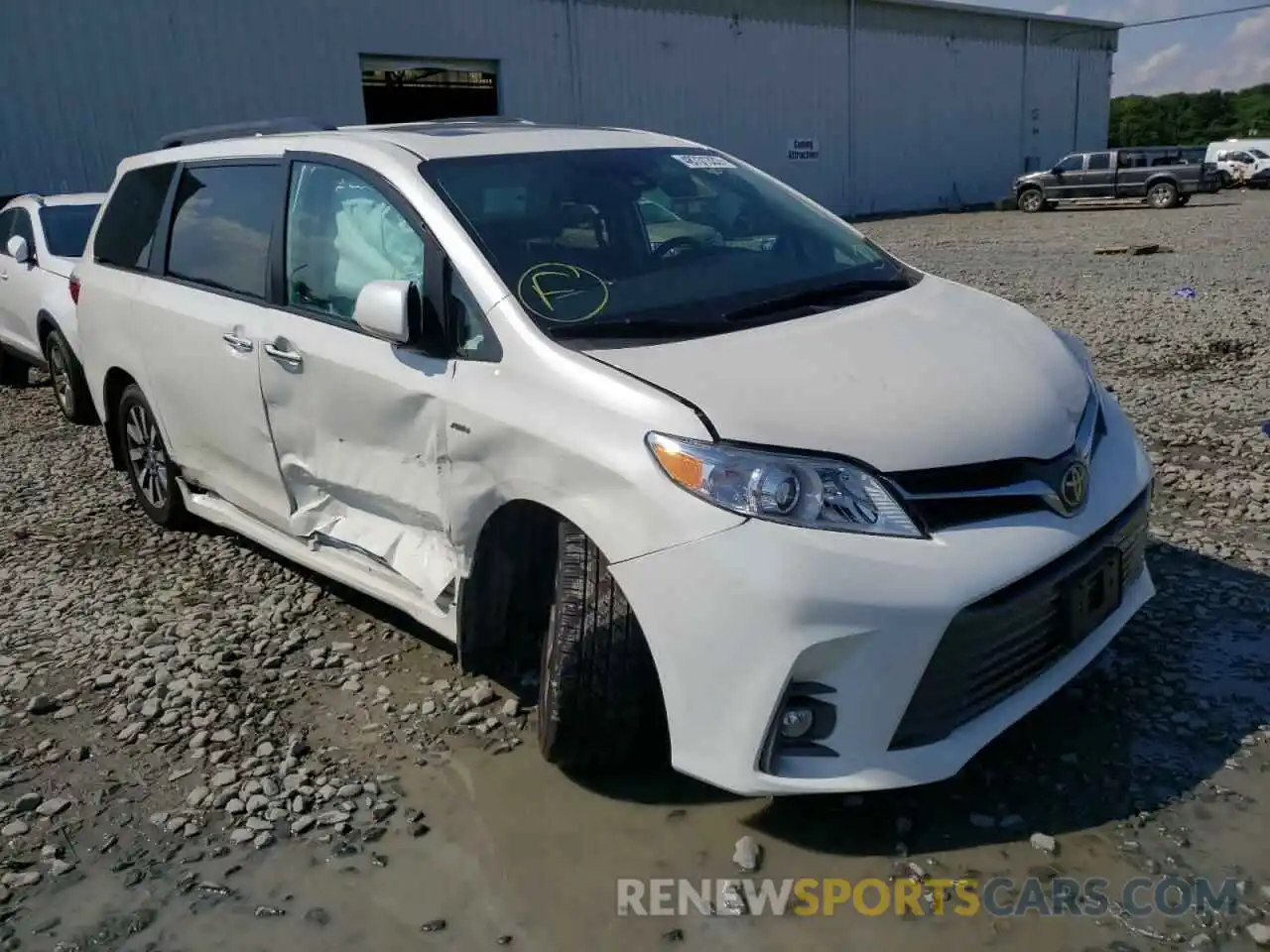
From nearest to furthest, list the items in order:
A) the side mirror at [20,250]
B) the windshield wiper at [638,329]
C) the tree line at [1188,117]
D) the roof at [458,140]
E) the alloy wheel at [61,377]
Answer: the windshield wiper at [638,329], the roof at [458,140], the alloy wheel at [61,377], the side mirror at [20,250], the tree line at [1188,117]

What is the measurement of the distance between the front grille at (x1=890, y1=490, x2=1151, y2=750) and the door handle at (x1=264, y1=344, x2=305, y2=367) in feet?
7.66

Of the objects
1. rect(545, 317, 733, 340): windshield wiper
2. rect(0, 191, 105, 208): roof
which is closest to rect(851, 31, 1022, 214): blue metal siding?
rect(0, 191, 105, 208): roof

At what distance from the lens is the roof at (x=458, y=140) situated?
3666 mm

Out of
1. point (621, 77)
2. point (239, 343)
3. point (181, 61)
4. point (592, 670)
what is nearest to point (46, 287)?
point (239, 343)

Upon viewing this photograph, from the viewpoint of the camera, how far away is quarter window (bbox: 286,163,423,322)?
3469 millimetres

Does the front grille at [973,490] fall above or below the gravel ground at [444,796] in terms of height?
above

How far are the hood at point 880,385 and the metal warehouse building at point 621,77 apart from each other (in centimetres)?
1793

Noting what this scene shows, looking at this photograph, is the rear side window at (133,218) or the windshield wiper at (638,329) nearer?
the windshield wiper at (638,329)

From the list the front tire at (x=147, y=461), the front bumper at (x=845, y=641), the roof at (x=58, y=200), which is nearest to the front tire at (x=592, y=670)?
the front bumper at (x=845, y=641)

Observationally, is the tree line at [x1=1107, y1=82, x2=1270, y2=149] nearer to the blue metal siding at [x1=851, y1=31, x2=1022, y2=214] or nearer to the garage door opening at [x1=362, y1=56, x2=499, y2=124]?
the blue metal siding at [x1=851, y1=31, x2=1022, y2=214]

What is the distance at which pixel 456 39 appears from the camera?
22.4 metres

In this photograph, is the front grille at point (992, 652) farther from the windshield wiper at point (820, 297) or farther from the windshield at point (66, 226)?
the windshield at point (66, 226)

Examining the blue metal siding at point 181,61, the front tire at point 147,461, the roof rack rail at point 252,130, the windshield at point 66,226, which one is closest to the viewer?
the roof rack rail at point 252,130

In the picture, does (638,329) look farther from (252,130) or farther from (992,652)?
(252,130)
